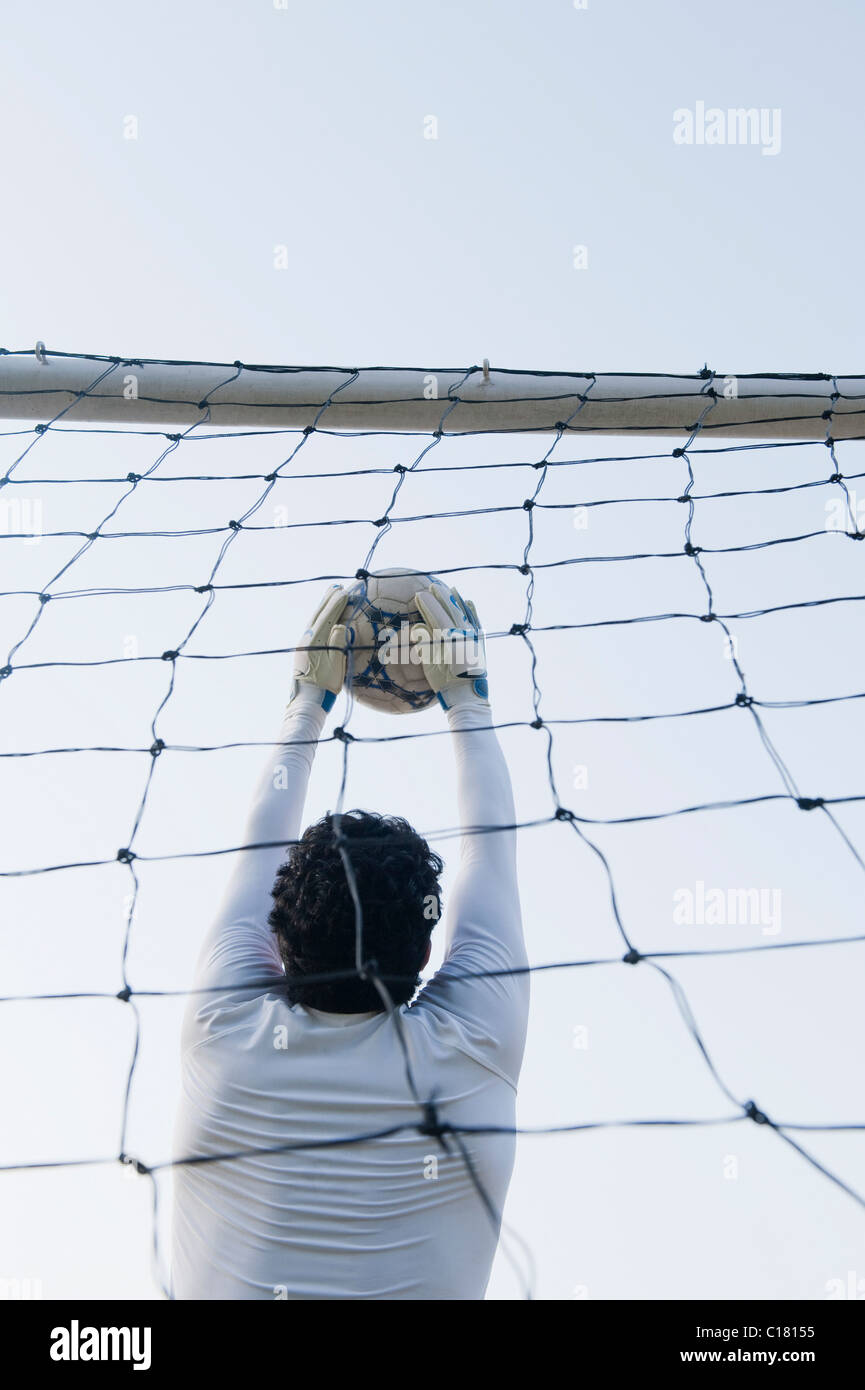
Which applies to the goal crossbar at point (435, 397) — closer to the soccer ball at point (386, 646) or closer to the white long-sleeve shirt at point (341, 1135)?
the soccer ball at point (386, 646)

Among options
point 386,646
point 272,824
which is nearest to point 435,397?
point 386,646

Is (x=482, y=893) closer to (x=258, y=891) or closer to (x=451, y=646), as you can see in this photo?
(x=258, y=891)

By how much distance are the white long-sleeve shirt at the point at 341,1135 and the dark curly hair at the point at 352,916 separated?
0.08 feet

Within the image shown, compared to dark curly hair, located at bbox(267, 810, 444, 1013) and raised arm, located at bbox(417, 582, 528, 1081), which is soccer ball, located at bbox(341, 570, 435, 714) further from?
dark curly hair, located at bbox(267, 810, 444, 1013)

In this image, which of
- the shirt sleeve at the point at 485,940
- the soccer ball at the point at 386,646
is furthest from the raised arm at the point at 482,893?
the soccer ball at the point at 386,646

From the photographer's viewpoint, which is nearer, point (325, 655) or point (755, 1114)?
point (755, 1114)

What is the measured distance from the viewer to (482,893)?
1.27m

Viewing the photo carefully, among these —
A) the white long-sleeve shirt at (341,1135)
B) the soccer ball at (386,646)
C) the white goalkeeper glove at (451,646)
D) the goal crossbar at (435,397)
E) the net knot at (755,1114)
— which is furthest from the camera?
the goal crossbar at (435,397)

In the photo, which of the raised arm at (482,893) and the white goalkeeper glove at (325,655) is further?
the white goalkeeper glove at (325,655)

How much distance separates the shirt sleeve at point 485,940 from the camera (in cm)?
113

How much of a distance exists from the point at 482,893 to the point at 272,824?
31cm
